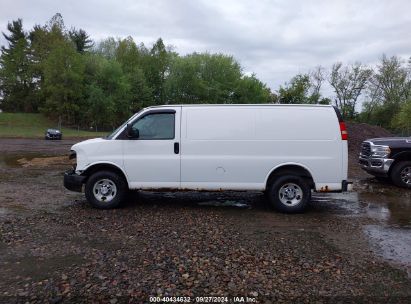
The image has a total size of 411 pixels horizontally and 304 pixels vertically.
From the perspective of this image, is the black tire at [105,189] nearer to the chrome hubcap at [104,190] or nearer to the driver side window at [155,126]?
the chrome hubcap at [104,190]

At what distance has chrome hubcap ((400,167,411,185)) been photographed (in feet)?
38.8

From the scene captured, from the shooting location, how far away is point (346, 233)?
6.85 m

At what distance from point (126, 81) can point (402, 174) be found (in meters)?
62.1

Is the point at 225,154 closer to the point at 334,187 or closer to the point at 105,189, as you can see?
the point at 334,187

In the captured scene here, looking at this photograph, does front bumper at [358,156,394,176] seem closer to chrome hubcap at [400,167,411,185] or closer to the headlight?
the headlight

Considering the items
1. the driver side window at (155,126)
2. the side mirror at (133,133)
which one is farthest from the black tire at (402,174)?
the side mirror at (133,133)

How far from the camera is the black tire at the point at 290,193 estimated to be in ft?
26.9

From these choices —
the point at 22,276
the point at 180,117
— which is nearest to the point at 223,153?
the point at 180,117

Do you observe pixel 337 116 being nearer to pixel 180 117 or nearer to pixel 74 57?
pixel 180 117

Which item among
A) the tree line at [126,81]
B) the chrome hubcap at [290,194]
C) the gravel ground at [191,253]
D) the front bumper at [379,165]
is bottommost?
the gravel ground at [191,253]

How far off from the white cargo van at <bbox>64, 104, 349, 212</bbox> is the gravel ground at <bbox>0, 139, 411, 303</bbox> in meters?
0.57

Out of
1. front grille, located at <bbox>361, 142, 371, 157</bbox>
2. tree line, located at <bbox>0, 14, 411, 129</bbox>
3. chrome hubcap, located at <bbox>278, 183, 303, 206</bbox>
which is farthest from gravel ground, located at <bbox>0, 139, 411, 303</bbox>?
tree line, located at <bbox>0, 14, 411, 129</bbox>

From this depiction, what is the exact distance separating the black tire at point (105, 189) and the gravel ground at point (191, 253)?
23cm

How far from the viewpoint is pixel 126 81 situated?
69.4 metres
